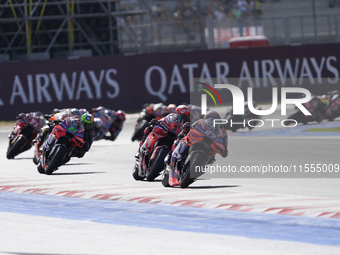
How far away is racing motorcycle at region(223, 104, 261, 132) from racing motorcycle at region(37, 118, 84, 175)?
28.2ft

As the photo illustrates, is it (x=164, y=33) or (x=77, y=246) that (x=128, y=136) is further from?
(x=77, y=246)

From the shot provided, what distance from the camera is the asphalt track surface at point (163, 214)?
762 cm

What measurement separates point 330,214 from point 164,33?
21.8 meters

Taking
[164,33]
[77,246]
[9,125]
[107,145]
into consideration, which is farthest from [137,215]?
[164,33]

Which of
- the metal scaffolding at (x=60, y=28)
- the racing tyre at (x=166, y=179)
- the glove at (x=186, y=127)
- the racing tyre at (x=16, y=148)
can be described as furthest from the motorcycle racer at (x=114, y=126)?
the metal scaffolding at (x=60, y=28)

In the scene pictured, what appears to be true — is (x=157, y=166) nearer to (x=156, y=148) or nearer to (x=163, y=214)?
(x=156, y=148)

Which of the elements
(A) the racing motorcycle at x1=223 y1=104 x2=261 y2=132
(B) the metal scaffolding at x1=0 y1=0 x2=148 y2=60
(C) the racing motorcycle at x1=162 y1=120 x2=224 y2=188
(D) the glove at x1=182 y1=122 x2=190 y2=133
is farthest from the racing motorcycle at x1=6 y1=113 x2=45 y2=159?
(B) the metal scaffolding at x1=0 y1=0 x2=148 y2=60

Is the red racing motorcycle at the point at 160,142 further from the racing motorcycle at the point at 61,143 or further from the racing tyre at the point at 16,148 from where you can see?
the racing tyre at the point at 16,148

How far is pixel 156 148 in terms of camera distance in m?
12.6

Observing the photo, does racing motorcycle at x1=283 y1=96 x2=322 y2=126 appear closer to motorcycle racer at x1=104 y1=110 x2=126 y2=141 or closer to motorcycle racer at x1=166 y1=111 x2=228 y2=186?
motorcycle racer at x1=104 y1=110 x2=126 y2=141

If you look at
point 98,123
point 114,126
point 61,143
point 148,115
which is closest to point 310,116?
point 114,126

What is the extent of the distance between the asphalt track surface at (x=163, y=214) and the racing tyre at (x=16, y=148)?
243 centimetres

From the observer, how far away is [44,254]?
7.39 m

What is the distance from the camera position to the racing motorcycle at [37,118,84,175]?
14.6 m
